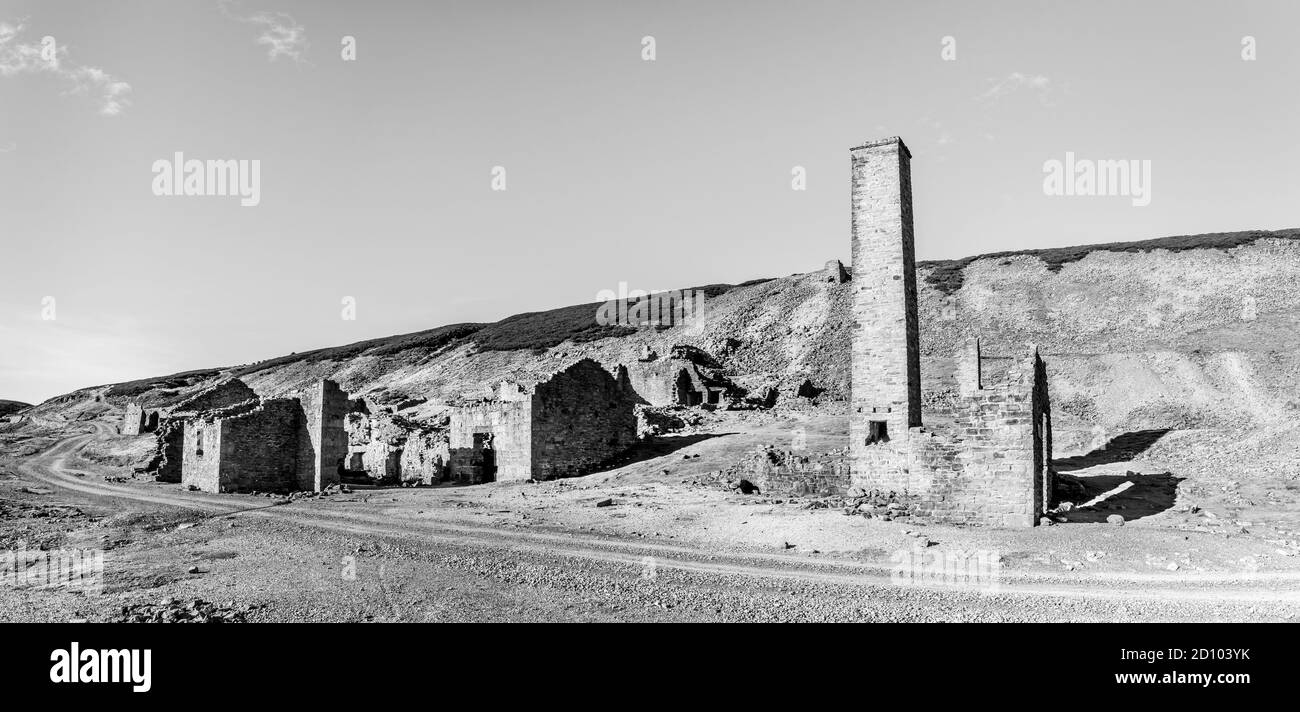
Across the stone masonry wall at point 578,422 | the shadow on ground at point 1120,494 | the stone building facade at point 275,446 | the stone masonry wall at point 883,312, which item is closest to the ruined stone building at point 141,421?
the stone building facade at point 275,446

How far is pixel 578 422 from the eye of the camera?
25812mm

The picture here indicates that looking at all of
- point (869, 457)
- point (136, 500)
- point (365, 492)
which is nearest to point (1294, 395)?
point (869, 457)

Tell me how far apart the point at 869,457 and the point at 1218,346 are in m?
34.4

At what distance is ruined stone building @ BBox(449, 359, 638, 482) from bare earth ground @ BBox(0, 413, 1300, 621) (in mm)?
2716

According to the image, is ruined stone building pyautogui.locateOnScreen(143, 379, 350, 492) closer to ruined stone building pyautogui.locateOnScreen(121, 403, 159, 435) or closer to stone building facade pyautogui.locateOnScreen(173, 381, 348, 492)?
stone building facade pyautogui.locateOnScreen(173, 381, 348, 492)

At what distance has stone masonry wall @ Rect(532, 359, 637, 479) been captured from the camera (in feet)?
81.4

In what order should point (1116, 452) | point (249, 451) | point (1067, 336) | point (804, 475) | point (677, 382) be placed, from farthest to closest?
1. point (1067, 336)
2. point (677, 382)
3. point (249, 451)
4. point (1116, 452)
5. point (804, 475)

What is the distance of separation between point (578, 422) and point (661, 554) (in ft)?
45.3

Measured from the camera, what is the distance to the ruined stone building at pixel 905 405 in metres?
14.0

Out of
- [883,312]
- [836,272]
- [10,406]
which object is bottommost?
[10,406]

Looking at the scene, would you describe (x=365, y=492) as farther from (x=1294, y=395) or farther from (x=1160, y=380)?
(x=1294, y=395)

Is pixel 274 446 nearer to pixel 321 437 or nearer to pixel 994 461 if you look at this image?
pixel 321 437

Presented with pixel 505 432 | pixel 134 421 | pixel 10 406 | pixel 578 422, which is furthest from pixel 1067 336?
pixel 10 406

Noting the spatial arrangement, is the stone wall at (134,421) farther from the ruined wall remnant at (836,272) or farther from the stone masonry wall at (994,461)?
the stone masonry wall at (994,461)
